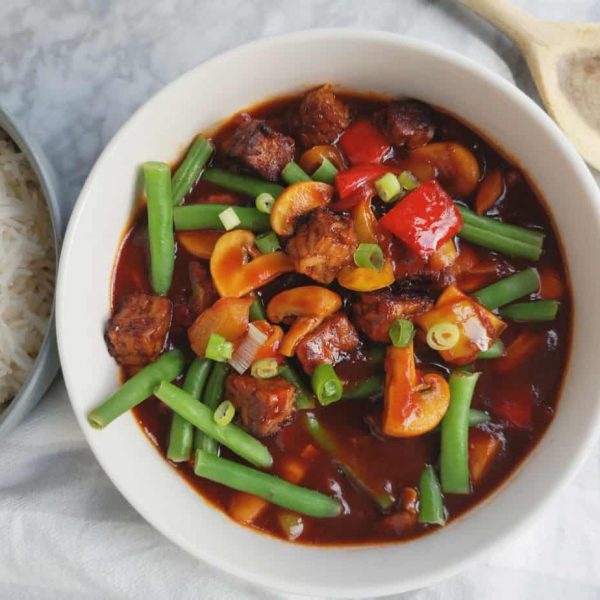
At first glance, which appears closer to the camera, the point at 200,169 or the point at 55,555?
the point at 200,169

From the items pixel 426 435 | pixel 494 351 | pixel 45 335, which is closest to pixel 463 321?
pixel 494 351

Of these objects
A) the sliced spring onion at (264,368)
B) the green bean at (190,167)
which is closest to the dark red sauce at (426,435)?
the sliced spring onion at (264,368)

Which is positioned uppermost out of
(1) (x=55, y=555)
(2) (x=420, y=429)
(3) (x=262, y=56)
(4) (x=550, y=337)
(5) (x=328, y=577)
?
(3) (x=262, y=56)

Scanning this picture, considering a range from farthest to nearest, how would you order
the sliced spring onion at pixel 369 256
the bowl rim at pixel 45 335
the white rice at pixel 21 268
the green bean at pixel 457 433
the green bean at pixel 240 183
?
the white rice at pixel 21 268 < the bowl rim at pixel 45 335 < the green bean at pixel 240 183 < the green bean at pixel 457 433 < the sliced spring onion at pixel 369 256

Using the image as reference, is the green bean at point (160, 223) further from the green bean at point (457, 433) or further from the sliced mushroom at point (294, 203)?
the green bean at point (457, 433)

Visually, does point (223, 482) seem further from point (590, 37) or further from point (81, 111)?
point (590, 37)

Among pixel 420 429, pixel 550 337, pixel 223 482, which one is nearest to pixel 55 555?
pixel 223 482
